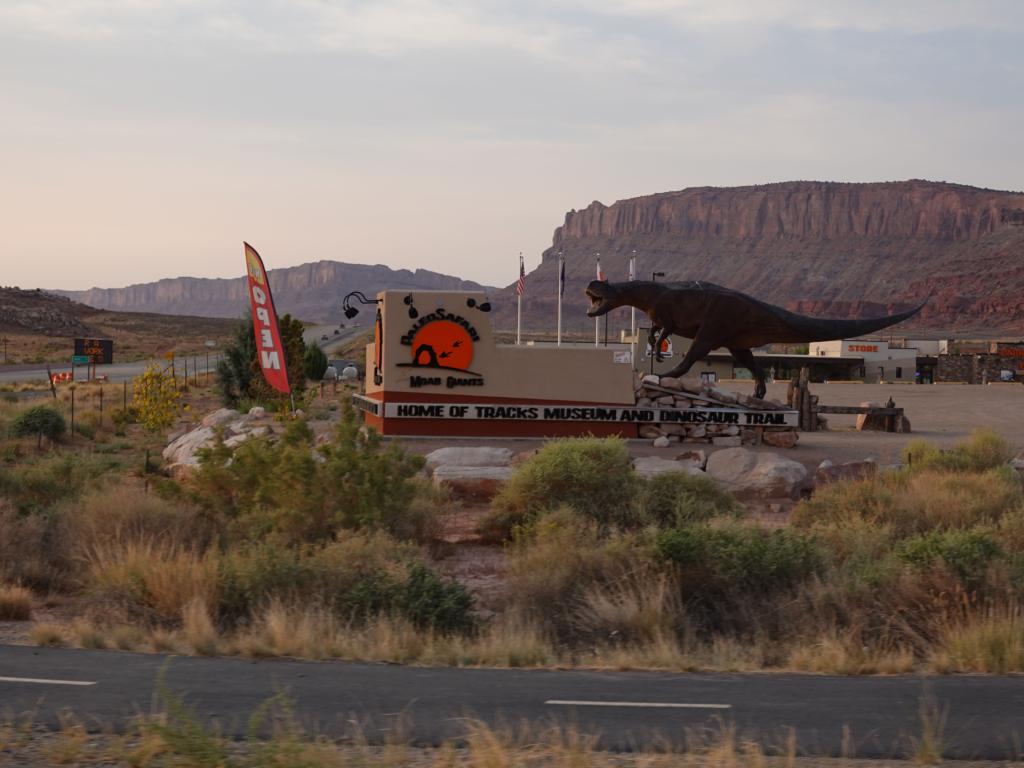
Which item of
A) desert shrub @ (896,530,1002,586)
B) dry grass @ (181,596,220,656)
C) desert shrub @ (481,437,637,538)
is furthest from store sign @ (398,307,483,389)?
dry grass @ (181,596,220,656)

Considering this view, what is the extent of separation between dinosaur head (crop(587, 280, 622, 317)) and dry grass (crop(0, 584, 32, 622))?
14.8 m

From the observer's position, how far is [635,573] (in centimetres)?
1156

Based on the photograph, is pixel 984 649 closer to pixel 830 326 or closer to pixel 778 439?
pixel 778 439

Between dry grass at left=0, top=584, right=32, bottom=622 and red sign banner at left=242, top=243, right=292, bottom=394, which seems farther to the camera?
red sign banner at left=242, top=243, right=292, bottom=394

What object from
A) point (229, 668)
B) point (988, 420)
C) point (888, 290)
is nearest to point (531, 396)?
point (229, 668)

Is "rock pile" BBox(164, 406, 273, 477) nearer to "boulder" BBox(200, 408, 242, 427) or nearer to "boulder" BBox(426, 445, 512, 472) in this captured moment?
"boulder" BBox(200, 408, 242, 427)

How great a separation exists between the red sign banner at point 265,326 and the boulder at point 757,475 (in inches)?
329

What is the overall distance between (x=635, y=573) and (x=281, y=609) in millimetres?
3505

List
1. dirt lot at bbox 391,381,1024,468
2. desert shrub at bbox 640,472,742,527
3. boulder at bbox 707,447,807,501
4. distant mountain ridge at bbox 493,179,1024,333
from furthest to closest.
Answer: distant mountain ridge at bbox 493,179,1024,333 < dirt lot at bbox 391,381,1024,468 < boulder at bbox 707,447,807,501 < desert shrub at bbox 640,472,742,527

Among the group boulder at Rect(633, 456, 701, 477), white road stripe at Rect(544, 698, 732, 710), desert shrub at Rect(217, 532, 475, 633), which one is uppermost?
boulder at Rect(633, 456, 701, 477)

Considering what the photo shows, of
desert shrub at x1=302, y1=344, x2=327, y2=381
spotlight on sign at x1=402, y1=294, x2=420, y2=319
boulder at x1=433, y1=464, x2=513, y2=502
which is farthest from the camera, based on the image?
desert shrub at x1=302, y1=344, x2=327, y2=381

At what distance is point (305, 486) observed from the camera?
13.9 meters

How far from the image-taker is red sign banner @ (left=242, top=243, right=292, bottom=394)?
2239cm

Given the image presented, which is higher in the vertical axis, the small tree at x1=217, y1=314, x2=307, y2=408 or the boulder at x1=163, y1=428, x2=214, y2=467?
the small tree at x1=217, y1=314, x2=307, y2=408
